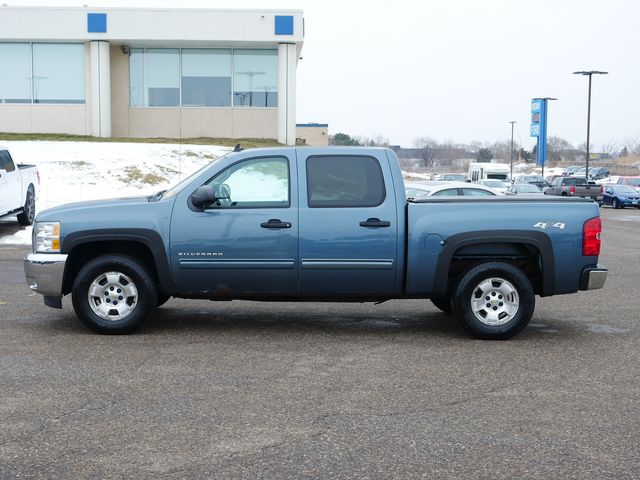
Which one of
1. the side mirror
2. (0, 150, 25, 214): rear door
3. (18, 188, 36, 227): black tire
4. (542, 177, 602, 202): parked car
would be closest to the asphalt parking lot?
the side mirror

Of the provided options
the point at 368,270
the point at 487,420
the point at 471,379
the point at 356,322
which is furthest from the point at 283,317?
the point at 487,420

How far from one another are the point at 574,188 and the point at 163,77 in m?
20.7

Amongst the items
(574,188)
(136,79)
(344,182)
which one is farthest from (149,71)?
(344,182)

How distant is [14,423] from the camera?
18.0ft

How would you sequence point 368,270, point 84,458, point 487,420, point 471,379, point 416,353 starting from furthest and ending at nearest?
point 368,270, point 416,353, point 471,379, point 487,420, point 84,458

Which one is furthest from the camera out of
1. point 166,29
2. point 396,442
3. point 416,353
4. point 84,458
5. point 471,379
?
point 166,29

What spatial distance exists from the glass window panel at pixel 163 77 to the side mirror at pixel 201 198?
116 feet

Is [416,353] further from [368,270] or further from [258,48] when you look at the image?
[258,48]

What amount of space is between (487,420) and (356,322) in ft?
12.3

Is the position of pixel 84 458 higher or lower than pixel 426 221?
lower

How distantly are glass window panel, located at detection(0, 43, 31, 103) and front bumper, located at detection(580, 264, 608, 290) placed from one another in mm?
38134

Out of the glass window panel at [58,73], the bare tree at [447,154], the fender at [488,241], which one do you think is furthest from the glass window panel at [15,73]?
the bare tree at [447,154]

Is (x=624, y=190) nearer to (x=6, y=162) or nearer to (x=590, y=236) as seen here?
(x=6, y=162)

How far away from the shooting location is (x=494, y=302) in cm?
840
